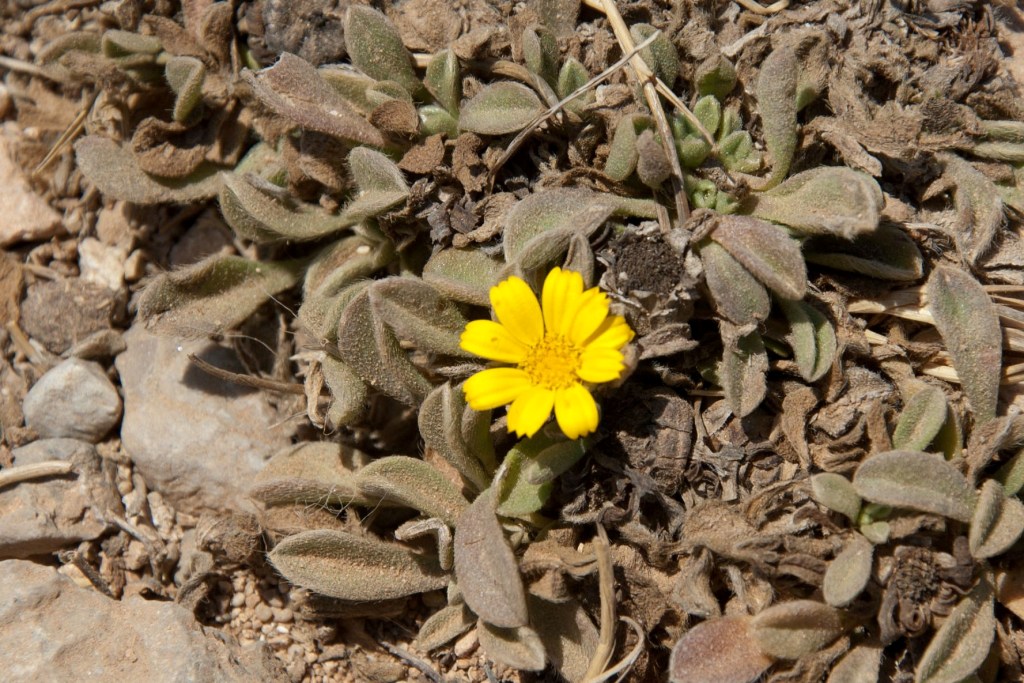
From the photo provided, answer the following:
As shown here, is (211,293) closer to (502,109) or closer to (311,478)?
(311,478)

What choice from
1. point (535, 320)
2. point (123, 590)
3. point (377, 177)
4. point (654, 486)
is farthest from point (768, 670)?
point (123, 590)

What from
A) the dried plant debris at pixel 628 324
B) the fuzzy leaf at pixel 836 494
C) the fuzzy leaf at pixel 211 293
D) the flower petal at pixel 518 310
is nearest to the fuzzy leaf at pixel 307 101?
the dried plant debris at pixel 628 324

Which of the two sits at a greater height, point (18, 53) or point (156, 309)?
point (18, 53)

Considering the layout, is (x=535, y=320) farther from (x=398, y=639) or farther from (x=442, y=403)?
(x=398, y=639)

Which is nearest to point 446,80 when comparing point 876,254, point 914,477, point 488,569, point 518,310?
point 518,310

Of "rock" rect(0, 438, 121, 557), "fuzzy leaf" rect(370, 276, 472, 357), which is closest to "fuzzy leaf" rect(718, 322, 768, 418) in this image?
"fuzzy leaf" rect(370, 276, 472, 357)

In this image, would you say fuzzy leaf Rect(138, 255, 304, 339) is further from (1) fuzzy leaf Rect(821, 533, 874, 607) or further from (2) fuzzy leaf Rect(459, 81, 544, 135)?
(1) fuzzy leaf Rect(821, 533, 874, 607)
